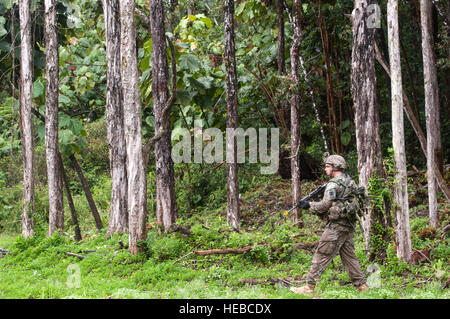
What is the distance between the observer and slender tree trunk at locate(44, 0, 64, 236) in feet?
40.2

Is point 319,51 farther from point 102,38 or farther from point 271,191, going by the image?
point 102,38

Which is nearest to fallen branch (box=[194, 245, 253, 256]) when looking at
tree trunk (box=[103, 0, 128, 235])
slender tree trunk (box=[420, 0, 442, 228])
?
tree trunk (box=[103, 0, 128, 235])

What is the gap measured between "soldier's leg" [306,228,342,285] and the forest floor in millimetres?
262

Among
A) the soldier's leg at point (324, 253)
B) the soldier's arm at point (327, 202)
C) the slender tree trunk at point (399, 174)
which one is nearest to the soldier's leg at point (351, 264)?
the soldier's leg at point (324, 253)

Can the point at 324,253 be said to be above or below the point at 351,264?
above

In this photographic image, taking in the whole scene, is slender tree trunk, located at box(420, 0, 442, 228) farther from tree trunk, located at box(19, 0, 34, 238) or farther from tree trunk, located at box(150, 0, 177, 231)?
tree trunk, located at box(19, 0, 34, 238)

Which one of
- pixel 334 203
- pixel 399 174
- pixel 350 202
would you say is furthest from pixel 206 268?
pixel 399 174

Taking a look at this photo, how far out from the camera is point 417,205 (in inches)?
512

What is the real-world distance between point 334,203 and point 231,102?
6033 millimetres

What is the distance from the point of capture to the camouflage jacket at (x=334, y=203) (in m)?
6.70

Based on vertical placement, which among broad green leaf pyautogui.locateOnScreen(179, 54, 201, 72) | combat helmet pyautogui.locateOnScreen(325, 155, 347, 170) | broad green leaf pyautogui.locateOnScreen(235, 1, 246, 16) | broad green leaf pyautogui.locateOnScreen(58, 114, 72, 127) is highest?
broad green leaf pyautogui.locateOnScreen(235, 1, 246, 16)

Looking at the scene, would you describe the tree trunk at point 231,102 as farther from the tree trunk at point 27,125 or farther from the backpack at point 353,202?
the backpack at point 353,202

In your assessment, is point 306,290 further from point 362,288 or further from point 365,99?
point 365,99

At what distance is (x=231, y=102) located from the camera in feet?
40.2
